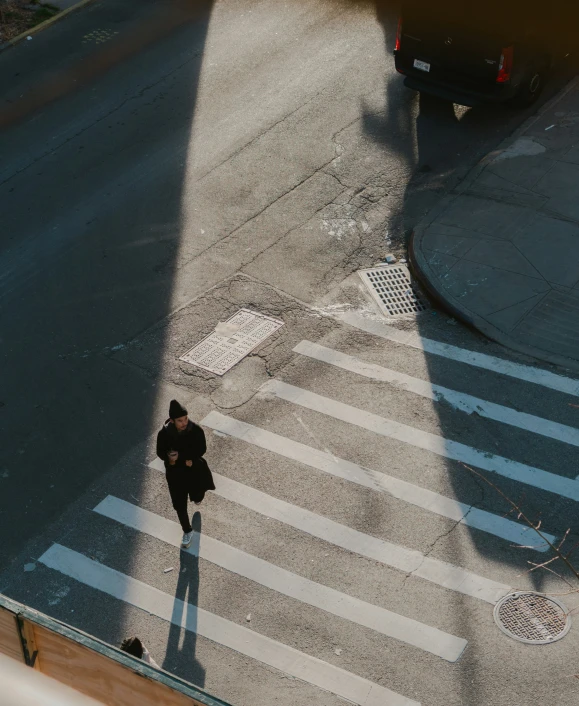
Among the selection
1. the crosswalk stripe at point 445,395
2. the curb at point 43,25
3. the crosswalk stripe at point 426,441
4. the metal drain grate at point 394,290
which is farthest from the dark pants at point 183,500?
the curb at point 43,25

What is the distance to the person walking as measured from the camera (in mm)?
9289

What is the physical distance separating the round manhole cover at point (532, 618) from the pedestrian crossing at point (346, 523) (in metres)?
0.16

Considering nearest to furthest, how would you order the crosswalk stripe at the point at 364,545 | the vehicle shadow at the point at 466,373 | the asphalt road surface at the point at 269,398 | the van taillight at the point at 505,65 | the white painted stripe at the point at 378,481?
1. the asphalt road surface at the point at 269,398
2. the crosswalk stripe at the point at 364,545
3. the vehicle shadow at the point at 466,373
4. the white painted stripe at the point at 378,481
5. the van taillight at the point at 505,65

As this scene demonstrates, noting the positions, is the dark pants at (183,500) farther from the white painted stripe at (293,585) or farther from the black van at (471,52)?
the black van at (471,52)

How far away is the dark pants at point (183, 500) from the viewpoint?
9578 mm

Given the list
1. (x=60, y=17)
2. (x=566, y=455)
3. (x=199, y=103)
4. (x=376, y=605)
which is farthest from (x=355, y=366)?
(x=60, y=17)

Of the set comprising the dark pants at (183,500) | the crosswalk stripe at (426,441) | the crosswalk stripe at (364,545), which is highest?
the dark pants at (183,500)

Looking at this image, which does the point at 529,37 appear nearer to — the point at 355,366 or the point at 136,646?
the point at 355,366

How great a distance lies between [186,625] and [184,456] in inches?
61.4

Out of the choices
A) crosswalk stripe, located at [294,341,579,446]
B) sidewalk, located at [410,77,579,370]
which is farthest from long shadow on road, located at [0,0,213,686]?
sidewalk, located at [410,77,579,370]

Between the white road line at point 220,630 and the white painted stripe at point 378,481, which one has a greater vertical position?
the white painted stripe at point 378,481

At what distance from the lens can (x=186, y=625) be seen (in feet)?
30.0

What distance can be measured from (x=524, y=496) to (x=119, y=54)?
41.5 feet

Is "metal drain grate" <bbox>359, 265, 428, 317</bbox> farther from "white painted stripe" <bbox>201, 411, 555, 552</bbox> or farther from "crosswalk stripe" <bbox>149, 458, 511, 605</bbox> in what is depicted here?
"crosswalk stripe" <bbox>149, 458, 511, 605</bbox>
